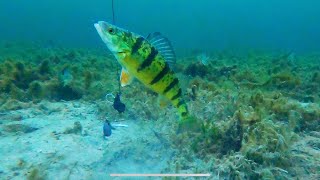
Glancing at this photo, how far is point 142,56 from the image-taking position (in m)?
3.24

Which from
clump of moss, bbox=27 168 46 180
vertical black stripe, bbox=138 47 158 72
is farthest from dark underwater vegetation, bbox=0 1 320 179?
vertical black stripe, bbox=138 47 158 72

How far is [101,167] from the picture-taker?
422cm

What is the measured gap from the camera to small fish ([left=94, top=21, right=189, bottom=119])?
3152 mm

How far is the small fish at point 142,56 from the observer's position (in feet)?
10.3

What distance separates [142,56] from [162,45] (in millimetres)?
259

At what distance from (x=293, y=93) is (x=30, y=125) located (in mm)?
5088

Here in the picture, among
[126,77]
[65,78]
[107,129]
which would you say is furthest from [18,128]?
A: [126,77]

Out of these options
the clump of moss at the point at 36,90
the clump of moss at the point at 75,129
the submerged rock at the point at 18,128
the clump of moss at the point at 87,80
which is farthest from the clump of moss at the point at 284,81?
the submerged rock at the point at 18,128

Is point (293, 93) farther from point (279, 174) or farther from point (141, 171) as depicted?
point (141, 171)

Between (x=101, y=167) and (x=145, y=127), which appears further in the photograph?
(x=145, y=127)

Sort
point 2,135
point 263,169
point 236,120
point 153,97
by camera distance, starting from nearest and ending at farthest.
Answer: point 263,169, point 236,120, point 2,135, point 153,97

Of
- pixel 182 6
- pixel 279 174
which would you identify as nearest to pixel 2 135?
pixel 279 174

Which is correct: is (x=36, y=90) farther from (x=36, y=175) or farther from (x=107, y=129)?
(x=36, y=175)

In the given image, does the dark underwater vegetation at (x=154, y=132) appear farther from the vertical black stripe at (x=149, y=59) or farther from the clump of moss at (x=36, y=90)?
the vertical black stripe at (x=149, y=59)
